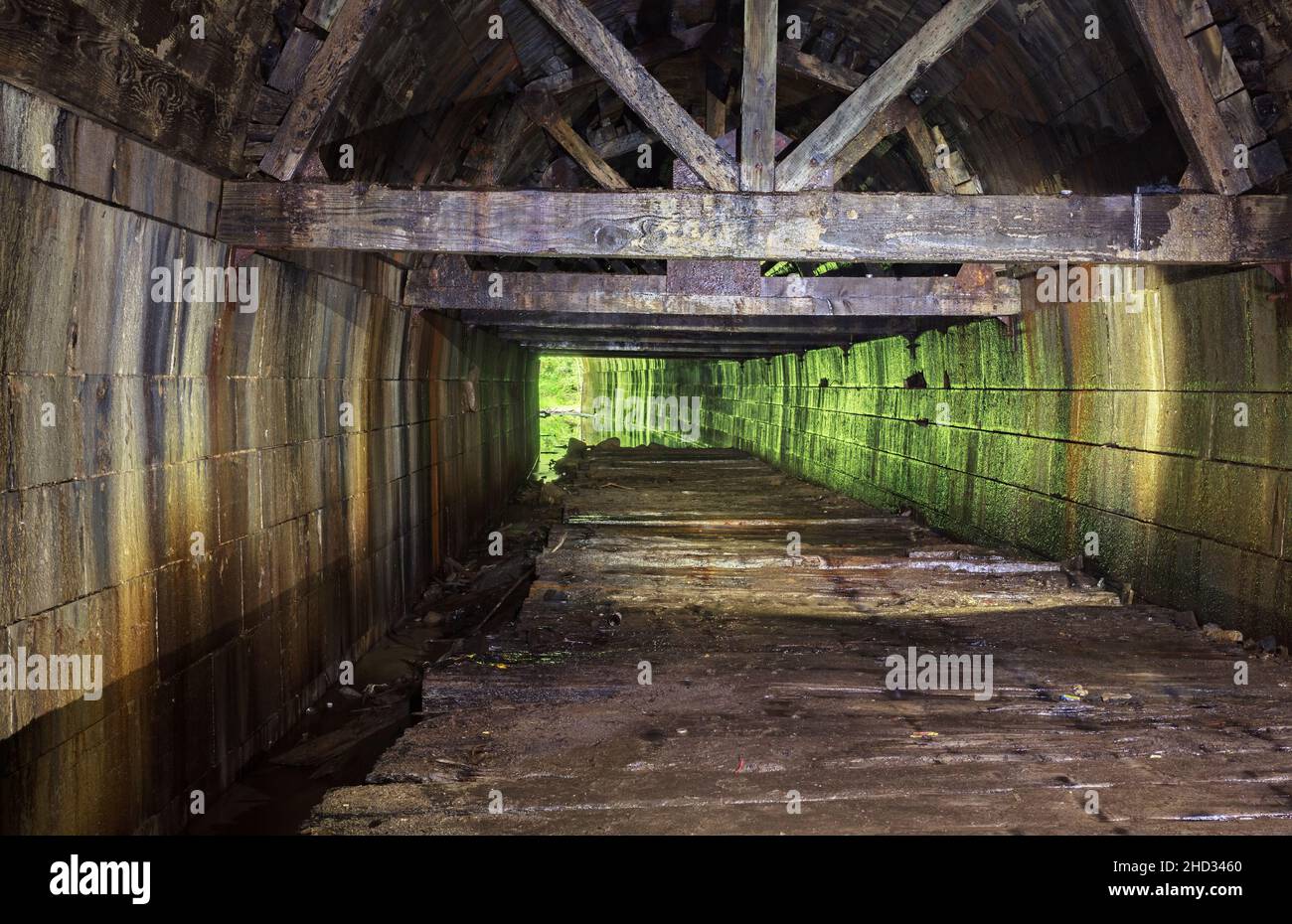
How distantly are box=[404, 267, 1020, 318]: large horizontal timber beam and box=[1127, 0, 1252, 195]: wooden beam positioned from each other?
12.5ft

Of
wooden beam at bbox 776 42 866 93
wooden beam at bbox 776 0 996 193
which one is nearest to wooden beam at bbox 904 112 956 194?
wooden beam at bbox 776 42 866 93

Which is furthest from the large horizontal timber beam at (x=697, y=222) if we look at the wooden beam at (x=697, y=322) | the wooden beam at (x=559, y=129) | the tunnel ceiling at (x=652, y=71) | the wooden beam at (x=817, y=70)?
the wooden beam at (x=697, y=322)

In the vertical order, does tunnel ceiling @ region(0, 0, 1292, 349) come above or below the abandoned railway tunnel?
above

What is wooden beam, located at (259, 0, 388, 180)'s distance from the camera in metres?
5.27

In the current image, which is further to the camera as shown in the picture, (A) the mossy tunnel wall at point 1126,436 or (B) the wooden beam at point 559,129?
(B) the wooden beam at point 559,129

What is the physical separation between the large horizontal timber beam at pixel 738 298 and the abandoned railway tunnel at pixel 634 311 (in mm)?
43

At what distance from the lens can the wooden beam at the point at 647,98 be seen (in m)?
5.43

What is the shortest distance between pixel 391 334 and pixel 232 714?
424cm

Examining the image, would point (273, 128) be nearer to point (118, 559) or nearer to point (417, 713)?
point (118, 559)

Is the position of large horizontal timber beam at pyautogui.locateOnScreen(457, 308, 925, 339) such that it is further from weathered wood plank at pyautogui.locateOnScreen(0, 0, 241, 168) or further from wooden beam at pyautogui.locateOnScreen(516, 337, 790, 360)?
weathered wood plank at pyautogui.locateOnScreen(0, 0, 241, 168)

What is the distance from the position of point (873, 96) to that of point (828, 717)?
3.56 metres

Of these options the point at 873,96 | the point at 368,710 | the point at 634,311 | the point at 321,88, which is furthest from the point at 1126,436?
the point at 368,710

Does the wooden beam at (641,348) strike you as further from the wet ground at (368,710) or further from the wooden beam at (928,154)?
the wooden beam at (928,154)

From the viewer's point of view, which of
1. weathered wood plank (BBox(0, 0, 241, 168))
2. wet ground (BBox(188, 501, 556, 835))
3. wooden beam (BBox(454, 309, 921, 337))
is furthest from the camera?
wooden beam (BBox(454, 309, 921, 337))
